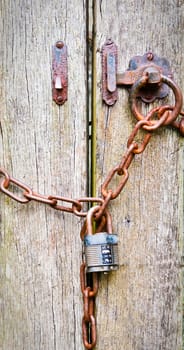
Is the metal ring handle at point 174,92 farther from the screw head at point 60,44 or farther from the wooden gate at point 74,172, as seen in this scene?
the screw head at point 60,44

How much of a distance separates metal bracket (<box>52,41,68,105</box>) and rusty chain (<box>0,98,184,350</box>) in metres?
0.16

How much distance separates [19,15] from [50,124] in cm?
23

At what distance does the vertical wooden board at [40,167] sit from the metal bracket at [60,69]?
0.04 feet

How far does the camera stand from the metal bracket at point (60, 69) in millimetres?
962

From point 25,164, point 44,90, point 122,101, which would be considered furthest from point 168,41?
point 25,164

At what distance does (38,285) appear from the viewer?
3.21 ft

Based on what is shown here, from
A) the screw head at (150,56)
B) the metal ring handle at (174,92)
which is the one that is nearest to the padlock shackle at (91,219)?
the metal ring handle at (174,92)

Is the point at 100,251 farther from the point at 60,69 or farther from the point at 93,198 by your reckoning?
the point at 60,69

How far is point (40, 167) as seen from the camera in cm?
98

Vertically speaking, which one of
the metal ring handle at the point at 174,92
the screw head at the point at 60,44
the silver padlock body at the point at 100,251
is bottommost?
the silver padlock body at the point at 100,251

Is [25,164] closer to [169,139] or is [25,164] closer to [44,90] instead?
[44,90]

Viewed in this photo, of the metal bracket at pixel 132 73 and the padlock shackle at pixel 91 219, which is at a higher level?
the metal bracket at pixel 132 73

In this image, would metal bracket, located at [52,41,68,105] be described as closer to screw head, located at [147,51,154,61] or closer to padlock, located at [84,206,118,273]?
screw head, located at [147,51,154,61]

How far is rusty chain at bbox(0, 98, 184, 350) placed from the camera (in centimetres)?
92
